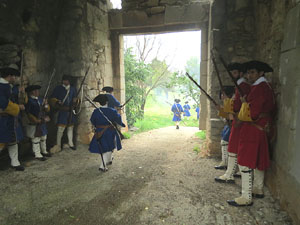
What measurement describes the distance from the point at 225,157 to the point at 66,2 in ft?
17.9

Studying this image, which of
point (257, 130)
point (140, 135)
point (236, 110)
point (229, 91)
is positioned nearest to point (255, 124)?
point (257, 130)

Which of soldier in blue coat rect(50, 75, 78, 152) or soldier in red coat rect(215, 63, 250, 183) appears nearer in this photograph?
soldier in red coat rect(215, 63, 250, 183)

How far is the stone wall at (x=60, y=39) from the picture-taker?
15.6ft

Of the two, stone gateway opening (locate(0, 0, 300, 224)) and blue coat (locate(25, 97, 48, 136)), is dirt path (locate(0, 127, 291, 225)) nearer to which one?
stone gateway opening (locate(0, 0, 300, 224))

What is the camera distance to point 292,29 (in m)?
2.57

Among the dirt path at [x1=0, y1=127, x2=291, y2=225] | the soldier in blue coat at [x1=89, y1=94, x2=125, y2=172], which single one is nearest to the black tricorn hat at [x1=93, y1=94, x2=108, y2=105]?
the soldier in blue coat at [x1=89, y1=94, x2=125, y2=172]

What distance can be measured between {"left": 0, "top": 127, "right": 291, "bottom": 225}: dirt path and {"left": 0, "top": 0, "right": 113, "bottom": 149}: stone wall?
1.88 metres

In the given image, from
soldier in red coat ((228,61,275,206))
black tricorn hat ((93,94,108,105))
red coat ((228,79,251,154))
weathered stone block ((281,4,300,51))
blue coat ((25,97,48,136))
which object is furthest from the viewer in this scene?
blue coat ((25,97,48,136))

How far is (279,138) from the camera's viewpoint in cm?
291

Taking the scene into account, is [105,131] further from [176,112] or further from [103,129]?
[176,112]

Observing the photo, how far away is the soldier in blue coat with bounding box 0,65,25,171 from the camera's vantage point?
3.91 metres

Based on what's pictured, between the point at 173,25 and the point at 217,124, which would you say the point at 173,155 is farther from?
the point at 173,25

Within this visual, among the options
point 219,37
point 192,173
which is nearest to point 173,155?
point 192,173

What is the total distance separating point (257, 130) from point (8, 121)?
4366mm
